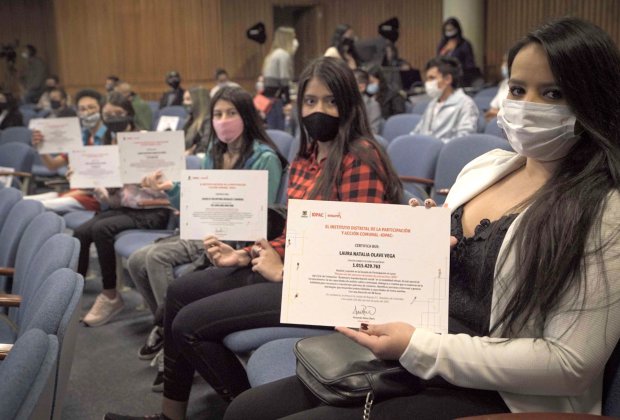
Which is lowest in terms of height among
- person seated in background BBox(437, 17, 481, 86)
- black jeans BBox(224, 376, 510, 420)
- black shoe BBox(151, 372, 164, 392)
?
black shoe BBox(151, 372, 164, 392)

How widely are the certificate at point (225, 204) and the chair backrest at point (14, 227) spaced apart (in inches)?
27.7

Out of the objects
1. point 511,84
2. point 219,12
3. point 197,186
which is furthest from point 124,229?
point 219,12

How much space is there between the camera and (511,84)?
1.63m

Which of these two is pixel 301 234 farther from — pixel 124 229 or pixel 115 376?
pixel 124 229

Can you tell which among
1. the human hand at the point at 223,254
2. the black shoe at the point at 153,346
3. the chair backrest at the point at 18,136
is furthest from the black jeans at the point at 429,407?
the chair backrest at the point at 18,136

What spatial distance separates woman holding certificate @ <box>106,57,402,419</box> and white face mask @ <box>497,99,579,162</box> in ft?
2.81

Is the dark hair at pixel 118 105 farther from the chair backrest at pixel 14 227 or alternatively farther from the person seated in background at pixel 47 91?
the person seated in background at pixel 47 91

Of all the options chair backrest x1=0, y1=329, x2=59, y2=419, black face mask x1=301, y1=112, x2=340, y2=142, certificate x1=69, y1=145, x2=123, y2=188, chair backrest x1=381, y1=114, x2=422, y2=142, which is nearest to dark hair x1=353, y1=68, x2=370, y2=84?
chair backrest x1=381, y1=114, x2=422, y2=142

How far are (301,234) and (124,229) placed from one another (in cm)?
266

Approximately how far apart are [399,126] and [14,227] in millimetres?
4141

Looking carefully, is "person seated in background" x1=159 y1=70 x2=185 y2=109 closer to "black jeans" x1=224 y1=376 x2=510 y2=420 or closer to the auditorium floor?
the auditorium floor

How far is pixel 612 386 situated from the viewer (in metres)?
1.43

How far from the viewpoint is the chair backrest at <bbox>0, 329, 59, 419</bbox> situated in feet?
3.69

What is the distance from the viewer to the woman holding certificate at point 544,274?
54.4 inches
